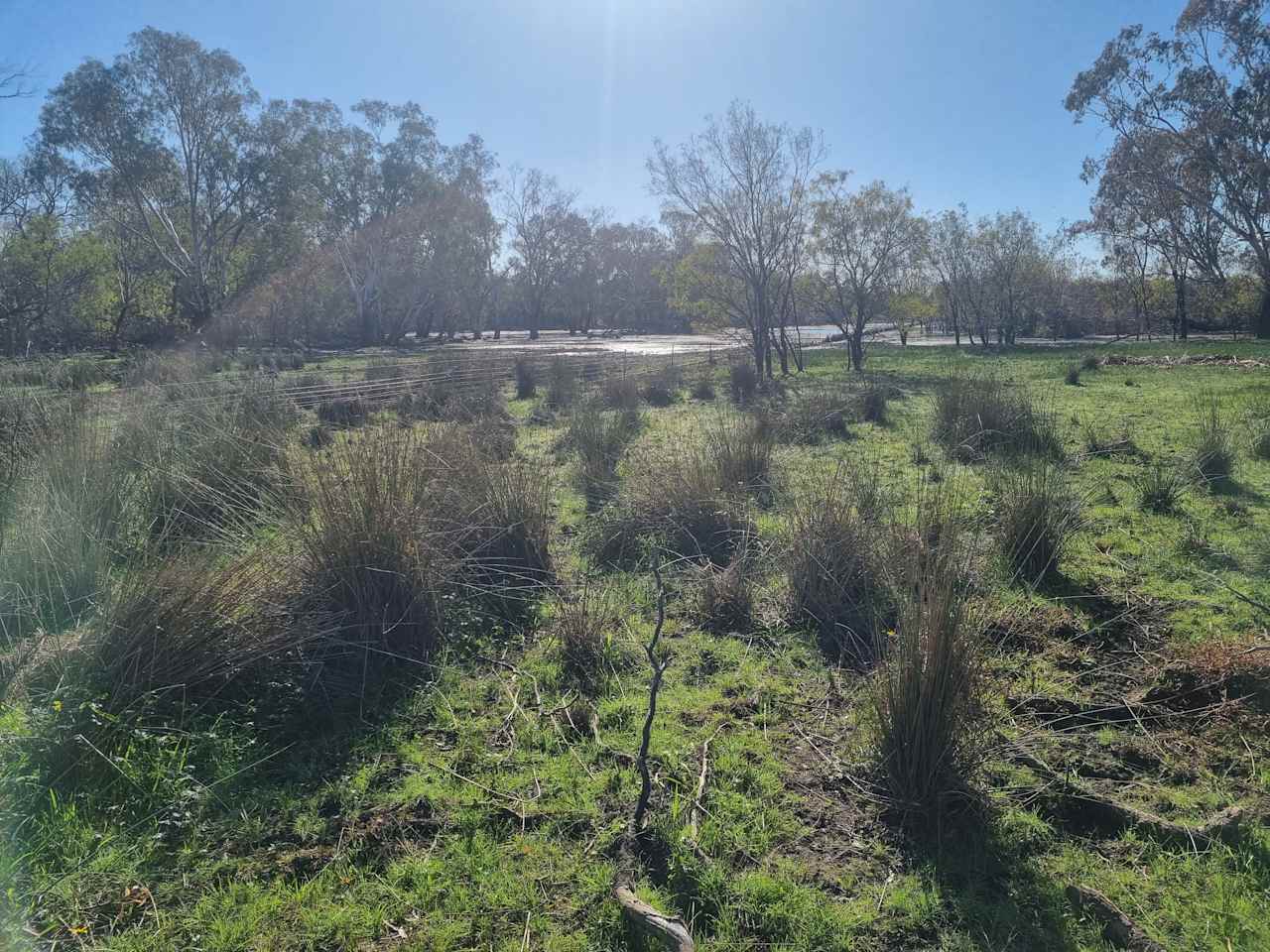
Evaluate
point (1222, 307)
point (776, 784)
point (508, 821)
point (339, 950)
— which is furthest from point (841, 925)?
point (1222, 307)

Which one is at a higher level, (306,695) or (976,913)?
(306,695)

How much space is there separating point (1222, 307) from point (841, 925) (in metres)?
43.8

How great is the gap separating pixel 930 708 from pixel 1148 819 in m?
0.75

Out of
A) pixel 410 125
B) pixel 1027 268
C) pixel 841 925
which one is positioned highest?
pixel 410 125

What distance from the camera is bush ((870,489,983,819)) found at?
2691 mm

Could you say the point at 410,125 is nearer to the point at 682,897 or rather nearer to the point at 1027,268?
the point at 1027,268

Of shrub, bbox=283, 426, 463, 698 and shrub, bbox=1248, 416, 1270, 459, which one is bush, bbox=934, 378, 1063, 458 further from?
shrub, bbox=283, 426, 463, 698

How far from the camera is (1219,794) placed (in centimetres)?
269

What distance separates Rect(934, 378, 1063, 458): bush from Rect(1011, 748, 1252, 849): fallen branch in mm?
5119

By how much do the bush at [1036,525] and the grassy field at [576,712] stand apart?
1.1 inches

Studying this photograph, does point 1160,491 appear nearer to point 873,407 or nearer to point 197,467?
point 873,407

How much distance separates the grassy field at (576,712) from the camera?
7.47ft

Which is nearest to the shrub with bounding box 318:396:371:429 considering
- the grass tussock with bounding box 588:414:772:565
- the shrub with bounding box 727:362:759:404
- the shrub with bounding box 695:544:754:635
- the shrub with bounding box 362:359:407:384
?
the shrub with bounding box 362:359:407:384

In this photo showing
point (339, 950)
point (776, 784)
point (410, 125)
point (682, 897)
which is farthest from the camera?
point (410, 125)
